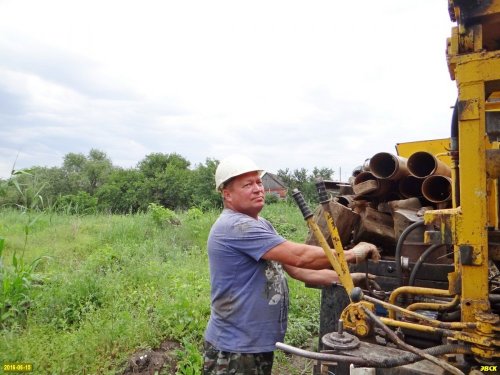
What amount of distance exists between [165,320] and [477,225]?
135 inches

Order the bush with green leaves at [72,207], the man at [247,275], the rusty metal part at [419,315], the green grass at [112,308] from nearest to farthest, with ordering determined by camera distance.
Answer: the rusty metal part at [419,315], the man at [247,275], the green grass at [112,308], the bush with green leaves at [72,207]

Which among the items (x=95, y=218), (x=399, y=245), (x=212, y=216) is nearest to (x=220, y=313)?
(x=399, y=245)

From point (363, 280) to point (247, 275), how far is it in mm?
822

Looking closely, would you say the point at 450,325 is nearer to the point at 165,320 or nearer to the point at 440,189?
the point at 440,189

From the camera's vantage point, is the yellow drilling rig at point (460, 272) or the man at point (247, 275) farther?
the man at point (247, 275)

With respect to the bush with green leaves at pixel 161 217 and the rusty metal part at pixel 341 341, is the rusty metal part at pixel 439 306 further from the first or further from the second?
the bush with green leaves at pixel 161 217

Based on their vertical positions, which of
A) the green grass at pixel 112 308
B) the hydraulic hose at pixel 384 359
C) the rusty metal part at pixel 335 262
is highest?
the rusty metal part at pixel 335 262

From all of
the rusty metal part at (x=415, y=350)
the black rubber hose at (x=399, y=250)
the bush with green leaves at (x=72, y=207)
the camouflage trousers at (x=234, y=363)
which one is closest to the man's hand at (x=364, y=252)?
the black rubber hose at (x=399, y=250)

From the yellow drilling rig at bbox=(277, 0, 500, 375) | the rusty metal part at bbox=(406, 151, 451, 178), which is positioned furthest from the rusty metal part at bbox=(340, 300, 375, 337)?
the rusty metal part at bbox=(406, 151, 451, 178)

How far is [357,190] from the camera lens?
3285 mm

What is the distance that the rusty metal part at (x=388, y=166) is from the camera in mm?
3057

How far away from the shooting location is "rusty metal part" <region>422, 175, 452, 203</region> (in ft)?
9.82

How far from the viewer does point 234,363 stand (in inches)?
89.7

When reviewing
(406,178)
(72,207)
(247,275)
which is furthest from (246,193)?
(72,207)
